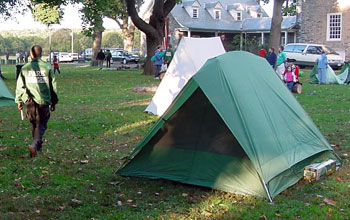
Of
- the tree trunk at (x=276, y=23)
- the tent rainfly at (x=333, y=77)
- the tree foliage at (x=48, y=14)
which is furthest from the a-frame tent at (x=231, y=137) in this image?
the tree trunk at (x=276, y=23)

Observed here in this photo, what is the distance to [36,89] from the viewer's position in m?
7.70

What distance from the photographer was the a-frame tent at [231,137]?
6.14 meters

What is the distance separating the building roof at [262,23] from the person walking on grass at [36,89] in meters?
39.5

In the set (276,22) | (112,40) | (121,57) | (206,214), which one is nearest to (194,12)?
(121,57)

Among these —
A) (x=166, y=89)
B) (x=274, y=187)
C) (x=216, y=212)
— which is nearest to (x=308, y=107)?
(x=166, y=89)

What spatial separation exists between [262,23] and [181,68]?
39932 millimetres

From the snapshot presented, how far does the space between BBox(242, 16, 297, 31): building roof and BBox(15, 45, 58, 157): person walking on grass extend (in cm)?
3951

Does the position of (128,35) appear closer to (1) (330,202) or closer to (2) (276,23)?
(2) (276,23)

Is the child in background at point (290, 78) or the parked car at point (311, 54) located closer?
the child in background at point (290, 78)

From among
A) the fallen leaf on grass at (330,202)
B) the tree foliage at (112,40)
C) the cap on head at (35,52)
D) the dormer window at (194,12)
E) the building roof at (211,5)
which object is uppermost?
the building roof at (211,5)

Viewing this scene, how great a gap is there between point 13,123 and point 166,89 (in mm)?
3726

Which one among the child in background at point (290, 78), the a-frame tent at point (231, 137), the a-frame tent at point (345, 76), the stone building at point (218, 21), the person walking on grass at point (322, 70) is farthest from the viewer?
the stone building at point (218, 21)

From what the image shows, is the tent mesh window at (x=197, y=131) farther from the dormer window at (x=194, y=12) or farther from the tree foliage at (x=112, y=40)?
the tree foliage at (x=112, y=40)

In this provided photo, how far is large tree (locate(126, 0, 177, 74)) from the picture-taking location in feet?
82.4
